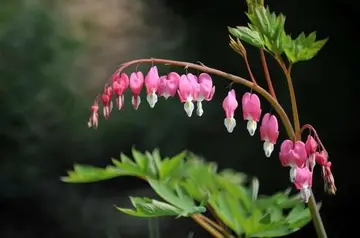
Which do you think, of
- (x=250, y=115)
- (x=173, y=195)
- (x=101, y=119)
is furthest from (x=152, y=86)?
(x=101, y=119)

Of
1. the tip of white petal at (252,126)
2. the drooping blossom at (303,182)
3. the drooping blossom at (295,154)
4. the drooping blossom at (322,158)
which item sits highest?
the tip of white petal at (252,126)

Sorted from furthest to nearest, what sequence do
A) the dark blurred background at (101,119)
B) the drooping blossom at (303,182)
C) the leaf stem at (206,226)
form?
1. the dark blurred background at (101,119)
2. the leaf stem at (206,226)
3. the drooping blossom at (303,182)

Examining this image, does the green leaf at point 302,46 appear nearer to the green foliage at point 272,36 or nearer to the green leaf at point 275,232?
the green foliage at point 272,36

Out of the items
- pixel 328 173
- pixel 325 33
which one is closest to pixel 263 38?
pixel 328 173

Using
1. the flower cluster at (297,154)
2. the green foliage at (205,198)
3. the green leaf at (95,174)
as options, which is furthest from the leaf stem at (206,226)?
the flower cluster at (297,154)

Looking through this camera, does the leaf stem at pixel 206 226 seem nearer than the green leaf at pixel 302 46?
No

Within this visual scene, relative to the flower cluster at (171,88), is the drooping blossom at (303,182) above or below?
below

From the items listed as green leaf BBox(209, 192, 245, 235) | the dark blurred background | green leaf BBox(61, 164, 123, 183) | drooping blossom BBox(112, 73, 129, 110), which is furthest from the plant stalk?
the dark blurred background
